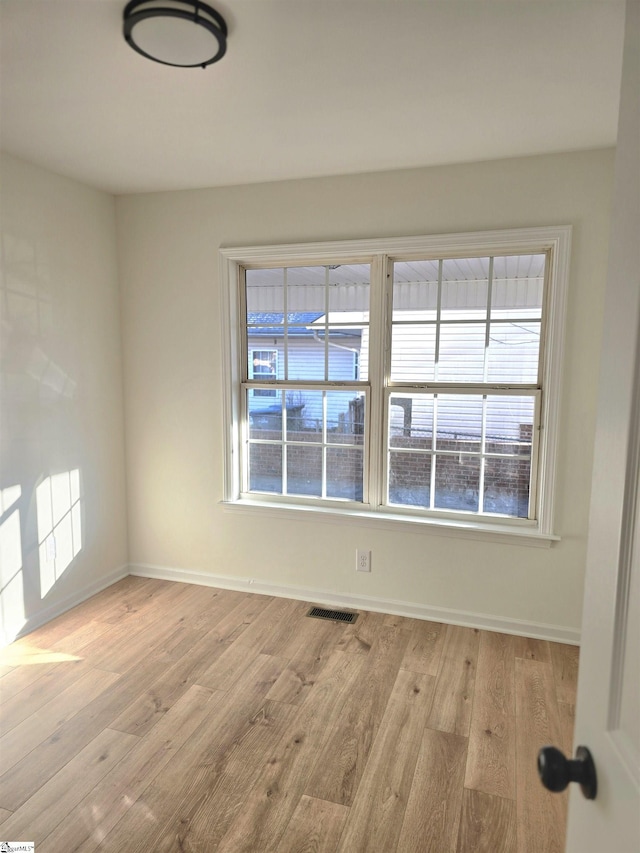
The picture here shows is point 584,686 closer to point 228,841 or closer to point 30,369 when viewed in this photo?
point 228,841

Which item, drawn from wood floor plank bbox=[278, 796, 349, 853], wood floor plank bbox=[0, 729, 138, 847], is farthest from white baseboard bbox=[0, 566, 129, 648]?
wood floor plank bbox=[278, 796, 349, 853]

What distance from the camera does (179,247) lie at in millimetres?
3477

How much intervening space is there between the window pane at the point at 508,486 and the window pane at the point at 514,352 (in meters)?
0.48

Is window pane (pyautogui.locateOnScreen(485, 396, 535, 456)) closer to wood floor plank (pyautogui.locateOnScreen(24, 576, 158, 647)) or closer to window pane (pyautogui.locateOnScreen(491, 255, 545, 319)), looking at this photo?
window pane (pyautogui.locateOnScreen(491, 255, 545, 319))

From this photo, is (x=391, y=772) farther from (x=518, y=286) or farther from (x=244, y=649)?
(x=518, y=286)

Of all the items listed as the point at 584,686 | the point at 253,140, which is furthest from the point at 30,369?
the point at 584,686

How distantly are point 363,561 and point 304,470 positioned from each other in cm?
70

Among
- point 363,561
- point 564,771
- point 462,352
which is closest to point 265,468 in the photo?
point 363,561

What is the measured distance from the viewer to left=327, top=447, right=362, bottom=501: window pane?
134 inches

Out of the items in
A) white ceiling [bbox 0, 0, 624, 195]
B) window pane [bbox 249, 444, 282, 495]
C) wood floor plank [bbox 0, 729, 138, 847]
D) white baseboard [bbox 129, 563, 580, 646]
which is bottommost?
wood floor plank [bbox 0, 729, 138, 847]

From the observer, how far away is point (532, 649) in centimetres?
292

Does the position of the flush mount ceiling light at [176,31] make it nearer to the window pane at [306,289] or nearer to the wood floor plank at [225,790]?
the window pane at [306,289]

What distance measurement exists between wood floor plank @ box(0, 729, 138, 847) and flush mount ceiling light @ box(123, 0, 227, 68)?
8.62 ft

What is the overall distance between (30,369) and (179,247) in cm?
122
